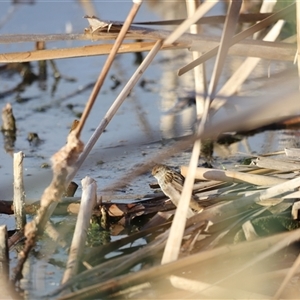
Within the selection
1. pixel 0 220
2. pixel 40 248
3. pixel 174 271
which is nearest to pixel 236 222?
pixel 174 271

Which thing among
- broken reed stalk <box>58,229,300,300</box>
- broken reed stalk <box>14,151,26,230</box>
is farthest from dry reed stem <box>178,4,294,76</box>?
broken reed stalk <box>58,229,300,300</box>

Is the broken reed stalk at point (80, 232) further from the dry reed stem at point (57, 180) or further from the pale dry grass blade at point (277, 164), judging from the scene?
the pale dry grass blade at point (277, 164)

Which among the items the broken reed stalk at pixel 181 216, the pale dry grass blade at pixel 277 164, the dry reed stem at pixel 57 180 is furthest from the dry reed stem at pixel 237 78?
the dry reed stem at pixel 57 180

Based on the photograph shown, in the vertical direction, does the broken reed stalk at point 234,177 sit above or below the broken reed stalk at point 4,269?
above

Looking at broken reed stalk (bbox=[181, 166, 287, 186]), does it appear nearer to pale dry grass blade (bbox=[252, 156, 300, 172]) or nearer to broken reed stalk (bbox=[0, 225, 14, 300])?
pale dry grass blade (bbox=[252, 156, 300, 172])

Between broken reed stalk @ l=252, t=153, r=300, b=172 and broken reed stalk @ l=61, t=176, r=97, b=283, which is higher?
broken reed stalk @ l=252, t=153, r=300, b=172

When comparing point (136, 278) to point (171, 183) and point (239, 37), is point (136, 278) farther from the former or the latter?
point (239, 37)
